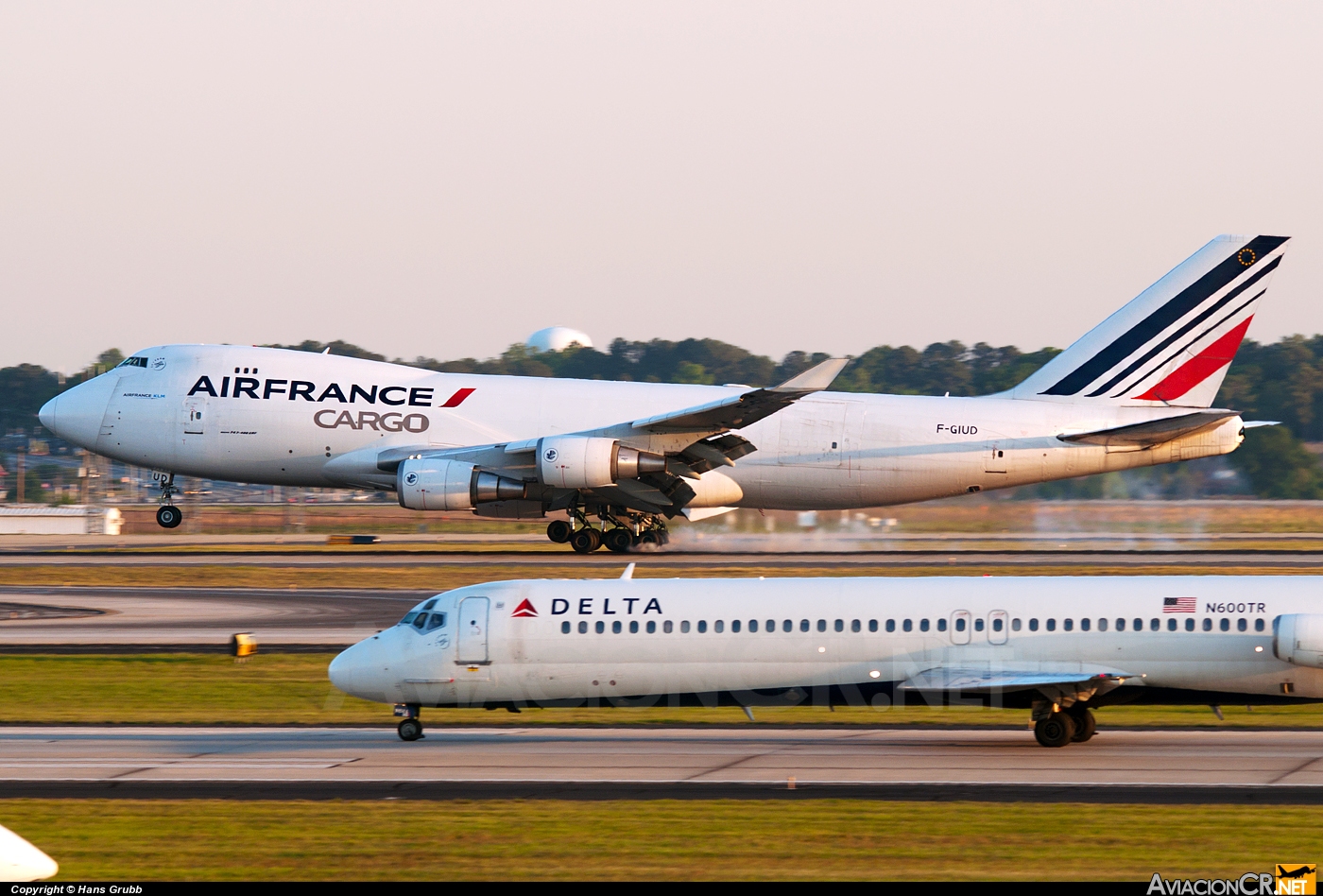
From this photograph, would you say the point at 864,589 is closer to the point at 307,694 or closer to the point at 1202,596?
the point at 1202,596

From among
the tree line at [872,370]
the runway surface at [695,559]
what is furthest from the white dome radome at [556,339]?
the runway surface at [695,559]

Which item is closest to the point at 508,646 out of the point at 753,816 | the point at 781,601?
the point at 781,601

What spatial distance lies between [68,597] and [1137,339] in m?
33.8

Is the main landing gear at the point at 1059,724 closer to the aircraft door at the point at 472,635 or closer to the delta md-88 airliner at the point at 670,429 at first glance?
the aircraft door at the point at 472,635

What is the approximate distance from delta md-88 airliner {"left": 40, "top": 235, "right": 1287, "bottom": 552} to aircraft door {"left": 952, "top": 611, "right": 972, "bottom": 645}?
2420 centimetres

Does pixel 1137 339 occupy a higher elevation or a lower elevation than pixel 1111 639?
higher

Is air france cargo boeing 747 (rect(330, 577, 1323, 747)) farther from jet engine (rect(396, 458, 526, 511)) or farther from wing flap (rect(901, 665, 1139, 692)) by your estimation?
jet engine (rect(396, 458, 526, 511))

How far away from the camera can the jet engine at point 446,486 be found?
47969mm

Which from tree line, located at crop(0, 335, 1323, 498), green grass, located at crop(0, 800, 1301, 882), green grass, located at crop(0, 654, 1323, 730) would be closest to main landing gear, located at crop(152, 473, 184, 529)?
green grass, located at crop(0, 654, 1323, 730)

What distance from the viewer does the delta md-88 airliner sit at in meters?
48.1

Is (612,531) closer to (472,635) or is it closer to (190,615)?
(190,615)

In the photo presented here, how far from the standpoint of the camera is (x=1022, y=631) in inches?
899

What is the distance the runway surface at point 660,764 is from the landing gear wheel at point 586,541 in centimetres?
2294

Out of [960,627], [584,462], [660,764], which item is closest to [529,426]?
[584,462]
